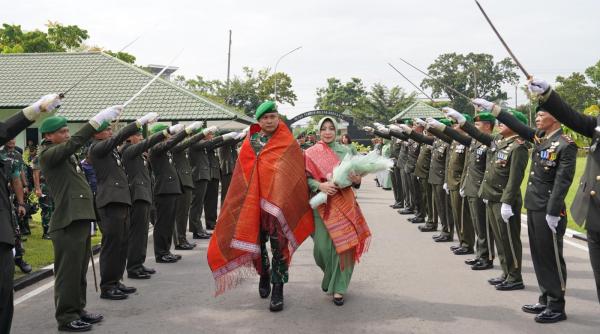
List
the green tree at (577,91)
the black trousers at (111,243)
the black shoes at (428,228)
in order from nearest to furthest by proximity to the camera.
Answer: the black trousers at (111,243)
the black shoes at (428,228)
the green tree at (577,91)

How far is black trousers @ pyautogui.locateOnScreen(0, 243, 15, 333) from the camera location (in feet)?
13.6

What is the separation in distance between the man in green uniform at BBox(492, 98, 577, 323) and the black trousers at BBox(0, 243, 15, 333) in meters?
4.08

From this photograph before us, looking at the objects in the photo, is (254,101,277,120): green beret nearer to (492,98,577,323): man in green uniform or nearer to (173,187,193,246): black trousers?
(492,98,577,323): man in green uniform

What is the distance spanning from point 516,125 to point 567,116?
1367 mm

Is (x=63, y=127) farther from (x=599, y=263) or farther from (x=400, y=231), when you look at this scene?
(x=400, y=231)

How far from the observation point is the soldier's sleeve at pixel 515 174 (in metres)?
5.92

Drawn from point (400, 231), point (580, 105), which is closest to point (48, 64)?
point (400, 231)

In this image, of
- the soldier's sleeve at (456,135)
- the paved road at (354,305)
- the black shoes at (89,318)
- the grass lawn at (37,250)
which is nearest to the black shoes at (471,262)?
the paved road at (354,305)

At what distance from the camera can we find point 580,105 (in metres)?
54.1

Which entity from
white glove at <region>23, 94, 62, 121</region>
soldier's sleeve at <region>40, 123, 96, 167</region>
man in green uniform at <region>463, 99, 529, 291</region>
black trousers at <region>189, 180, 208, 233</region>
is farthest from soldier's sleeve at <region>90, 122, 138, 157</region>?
black trousers at <region>189, 180, 208, 233</region>

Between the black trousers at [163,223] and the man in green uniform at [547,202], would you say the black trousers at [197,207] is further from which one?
the man in green uniform at [547,202]

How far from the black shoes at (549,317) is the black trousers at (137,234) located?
442 centimetres

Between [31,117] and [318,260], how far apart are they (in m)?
3.11

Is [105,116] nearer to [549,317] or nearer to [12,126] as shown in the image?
[12,126]
